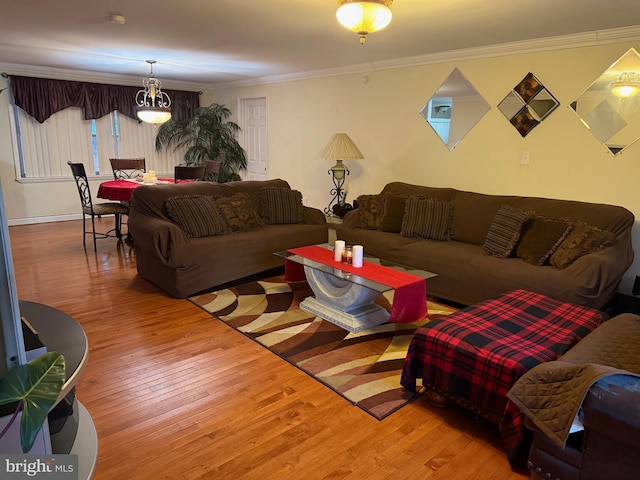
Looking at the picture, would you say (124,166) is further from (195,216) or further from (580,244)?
A: (580,244)

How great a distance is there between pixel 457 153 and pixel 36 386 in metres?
4.38

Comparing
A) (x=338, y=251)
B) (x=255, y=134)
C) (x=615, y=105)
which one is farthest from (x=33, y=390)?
(x=255, y=134)

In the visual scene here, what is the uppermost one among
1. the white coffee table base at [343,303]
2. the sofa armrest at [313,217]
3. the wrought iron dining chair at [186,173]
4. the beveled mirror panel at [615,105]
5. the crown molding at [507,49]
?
the crown molding at [507,49]

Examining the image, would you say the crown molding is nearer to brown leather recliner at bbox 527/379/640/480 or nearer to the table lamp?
the table lamp

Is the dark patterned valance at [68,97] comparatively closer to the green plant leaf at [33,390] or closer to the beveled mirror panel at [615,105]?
the beveled mirror panel at [615,105]

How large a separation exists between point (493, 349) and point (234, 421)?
1.28 metres

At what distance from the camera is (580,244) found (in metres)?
3.17

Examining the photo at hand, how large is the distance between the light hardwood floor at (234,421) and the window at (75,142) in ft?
14.1

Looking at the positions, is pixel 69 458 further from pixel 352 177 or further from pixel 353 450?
pixel 352 177

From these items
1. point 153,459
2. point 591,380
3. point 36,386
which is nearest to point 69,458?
point 36,386

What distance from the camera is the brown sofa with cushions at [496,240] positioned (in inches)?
121

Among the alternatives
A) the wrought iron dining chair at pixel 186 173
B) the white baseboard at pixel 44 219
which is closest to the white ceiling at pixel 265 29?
the wrought iron dining chair at pixel 186 173

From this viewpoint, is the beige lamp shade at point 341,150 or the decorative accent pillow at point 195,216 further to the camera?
the beige lamp shade at point 341,150

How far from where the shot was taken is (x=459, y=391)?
6.96 ft
